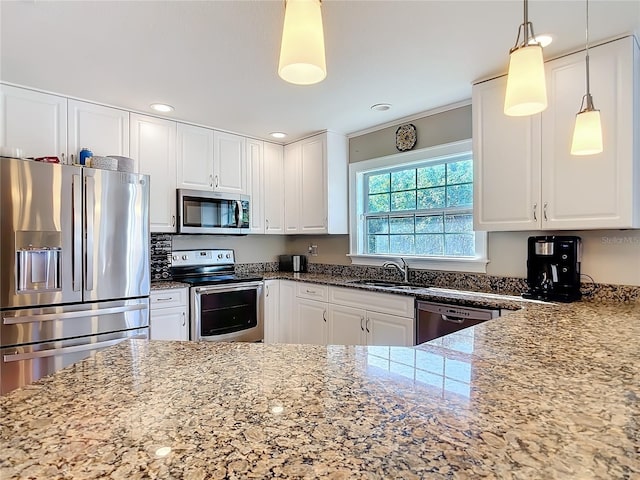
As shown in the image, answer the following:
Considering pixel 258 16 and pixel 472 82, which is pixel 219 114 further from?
pixel 472 82

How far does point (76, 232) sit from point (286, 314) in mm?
2065

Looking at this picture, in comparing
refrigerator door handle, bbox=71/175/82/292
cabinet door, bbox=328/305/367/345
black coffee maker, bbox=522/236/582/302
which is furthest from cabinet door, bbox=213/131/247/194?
black coffee maker, bbox=522/236/582/302

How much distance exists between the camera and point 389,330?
2.86m

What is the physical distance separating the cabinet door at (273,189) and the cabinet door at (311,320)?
953 millimetres

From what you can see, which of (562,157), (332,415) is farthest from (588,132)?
(332,415)

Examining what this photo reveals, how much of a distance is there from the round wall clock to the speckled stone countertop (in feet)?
8.15

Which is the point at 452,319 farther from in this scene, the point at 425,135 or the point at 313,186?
the point at 313,186

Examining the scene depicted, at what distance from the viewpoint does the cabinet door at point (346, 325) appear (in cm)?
310

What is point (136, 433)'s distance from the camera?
66 cm

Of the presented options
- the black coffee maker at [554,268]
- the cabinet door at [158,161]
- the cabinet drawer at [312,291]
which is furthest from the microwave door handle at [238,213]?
the black coffee maker at [554,268]

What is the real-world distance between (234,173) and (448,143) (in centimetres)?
210

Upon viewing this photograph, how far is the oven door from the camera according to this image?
325cm

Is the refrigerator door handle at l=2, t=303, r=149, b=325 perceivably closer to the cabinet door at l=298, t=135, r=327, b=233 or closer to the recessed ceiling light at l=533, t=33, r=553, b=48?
the cabinet door at l=298, t=135, r=327, b=233

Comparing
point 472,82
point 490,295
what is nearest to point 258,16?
point 472,82
